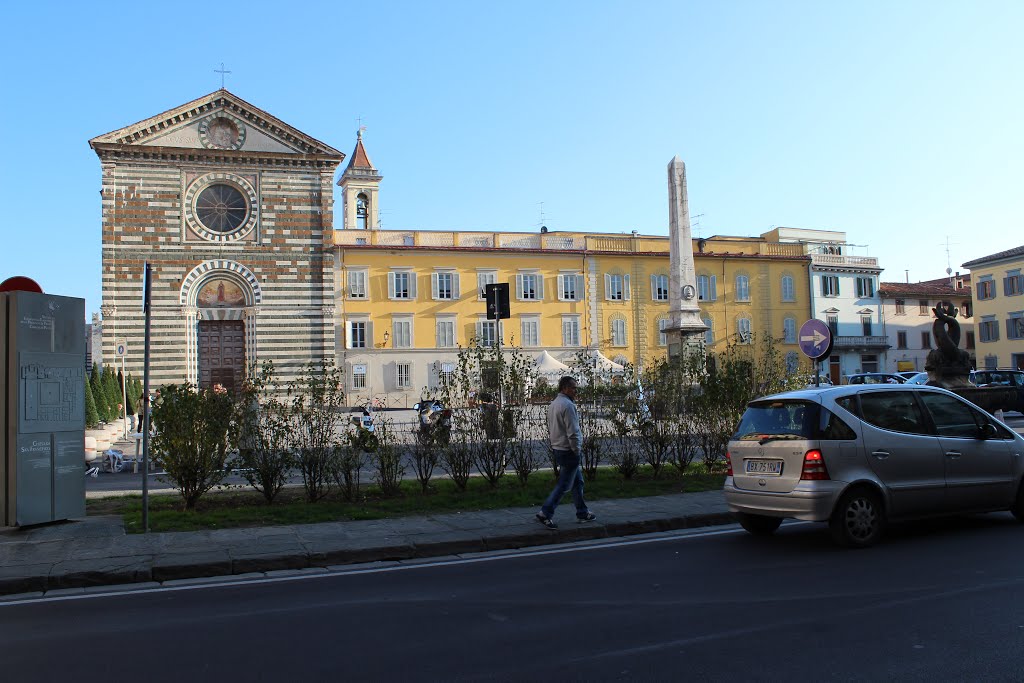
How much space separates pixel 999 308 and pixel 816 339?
2076 inches

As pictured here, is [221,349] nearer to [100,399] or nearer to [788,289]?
[100,399]

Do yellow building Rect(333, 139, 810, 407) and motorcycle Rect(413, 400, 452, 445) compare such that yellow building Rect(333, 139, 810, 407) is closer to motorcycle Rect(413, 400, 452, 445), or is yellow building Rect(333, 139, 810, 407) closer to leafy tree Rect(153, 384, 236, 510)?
motorcycle Rect(413, 400, 452, 445)

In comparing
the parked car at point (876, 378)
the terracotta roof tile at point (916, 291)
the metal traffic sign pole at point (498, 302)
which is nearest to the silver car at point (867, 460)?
the metal traffic sign pole at point (498, 302)

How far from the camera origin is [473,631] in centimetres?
582

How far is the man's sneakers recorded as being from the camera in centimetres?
977

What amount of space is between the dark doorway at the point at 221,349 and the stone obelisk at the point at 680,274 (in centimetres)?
2402

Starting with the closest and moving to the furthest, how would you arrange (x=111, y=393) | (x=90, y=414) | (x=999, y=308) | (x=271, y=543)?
(x=271, y=543), (x=90, y=414), (x=111, y=393), (x=999, y=308)

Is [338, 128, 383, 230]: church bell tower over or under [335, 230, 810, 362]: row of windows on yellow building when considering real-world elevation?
over

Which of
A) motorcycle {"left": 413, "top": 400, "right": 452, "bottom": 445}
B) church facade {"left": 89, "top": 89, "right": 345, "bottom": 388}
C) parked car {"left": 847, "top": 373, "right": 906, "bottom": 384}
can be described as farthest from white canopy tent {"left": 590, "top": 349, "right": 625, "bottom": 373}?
church facade {"left": 89, "top": 89, "right": 345, "bottom": 388}

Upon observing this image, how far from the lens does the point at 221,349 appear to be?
43250mm

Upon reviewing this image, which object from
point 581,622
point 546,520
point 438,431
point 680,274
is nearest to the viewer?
point 581,622

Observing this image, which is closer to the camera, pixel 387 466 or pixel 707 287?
pixel 387 466

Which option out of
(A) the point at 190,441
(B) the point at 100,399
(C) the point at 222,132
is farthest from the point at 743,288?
(A) the point at 190,441

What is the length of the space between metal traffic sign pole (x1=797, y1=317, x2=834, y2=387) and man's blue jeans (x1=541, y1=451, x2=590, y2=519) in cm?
525
